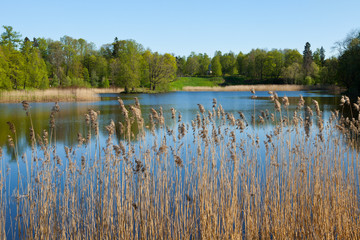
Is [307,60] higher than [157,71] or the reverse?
higher

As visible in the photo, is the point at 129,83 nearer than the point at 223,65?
Yes

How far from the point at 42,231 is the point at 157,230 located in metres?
1.55

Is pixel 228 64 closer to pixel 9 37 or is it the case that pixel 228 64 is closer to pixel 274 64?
pixel 274 64

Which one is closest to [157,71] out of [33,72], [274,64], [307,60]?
[33,72]

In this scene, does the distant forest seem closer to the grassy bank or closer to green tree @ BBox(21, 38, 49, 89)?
green tree @ BBox(21, 38, 49, 89)

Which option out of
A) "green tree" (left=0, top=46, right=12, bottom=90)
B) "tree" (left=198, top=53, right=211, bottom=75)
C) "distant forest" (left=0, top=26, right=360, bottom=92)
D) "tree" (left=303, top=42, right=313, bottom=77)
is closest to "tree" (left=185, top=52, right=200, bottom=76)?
"distant forest" (left=0, top=26, right=360, bottom=92)

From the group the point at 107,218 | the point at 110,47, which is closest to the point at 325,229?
the point at 107,218

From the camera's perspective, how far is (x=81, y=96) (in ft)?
117

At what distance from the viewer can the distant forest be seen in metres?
41.9

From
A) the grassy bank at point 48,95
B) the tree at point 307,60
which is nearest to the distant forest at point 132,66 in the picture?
the tree at point 307,60

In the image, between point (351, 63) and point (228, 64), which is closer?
point (351, 63)

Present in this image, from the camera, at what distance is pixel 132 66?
57188 mm

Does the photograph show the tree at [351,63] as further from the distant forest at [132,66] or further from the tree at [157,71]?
the tree at [157,71]

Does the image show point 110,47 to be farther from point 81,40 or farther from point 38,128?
point 38,128
